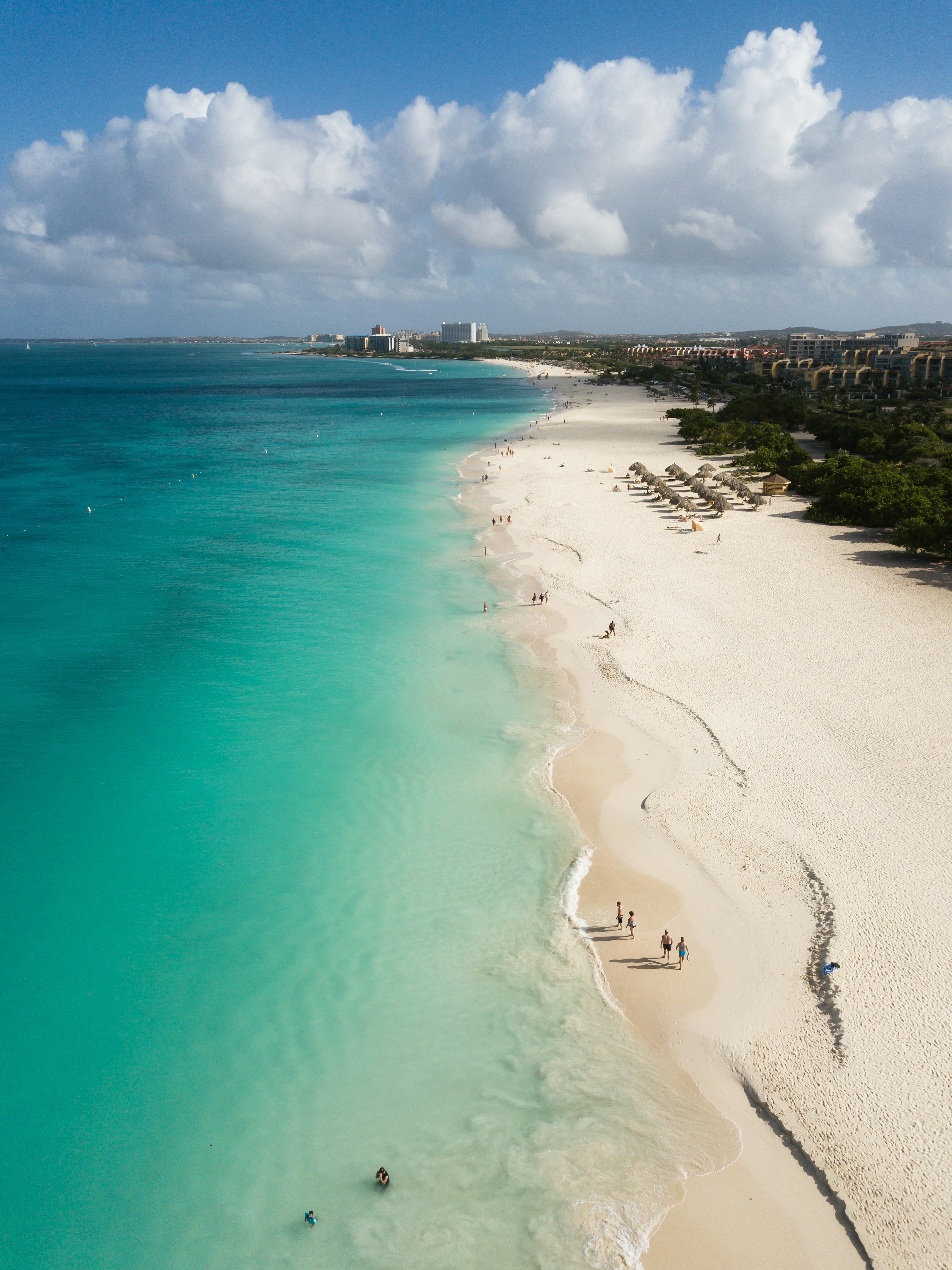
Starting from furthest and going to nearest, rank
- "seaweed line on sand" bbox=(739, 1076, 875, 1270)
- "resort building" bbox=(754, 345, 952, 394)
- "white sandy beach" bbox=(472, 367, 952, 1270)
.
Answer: "resort building" bbox=(754, 345, 952, 394), "white sandy beach" bbox=(472, 367, 952, 1270), "seaweed line on sand" bbox=(739, 1076, 875, 1270)

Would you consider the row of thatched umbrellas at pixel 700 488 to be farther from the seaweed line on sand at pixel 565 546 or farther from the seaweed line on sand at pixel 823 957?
the seaweed line on sand at pixel 823 957

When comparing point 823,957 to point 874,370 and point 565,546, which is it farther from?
point 874,370

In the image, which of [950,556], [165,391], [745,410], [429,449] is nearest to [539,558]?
[950,556]

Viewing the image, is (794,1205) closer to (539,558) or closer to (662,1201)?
(662,1201)

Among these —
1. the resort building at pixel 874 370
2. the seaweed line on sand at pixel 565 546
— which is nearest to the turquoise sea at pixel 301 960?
the seaweed line on sand at pixel 565 546

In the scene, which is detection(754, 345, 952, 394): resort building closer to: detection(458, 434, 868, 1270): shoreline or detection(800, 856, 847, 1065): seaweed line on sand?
detection(458, 434, 868, 1270): shoreline

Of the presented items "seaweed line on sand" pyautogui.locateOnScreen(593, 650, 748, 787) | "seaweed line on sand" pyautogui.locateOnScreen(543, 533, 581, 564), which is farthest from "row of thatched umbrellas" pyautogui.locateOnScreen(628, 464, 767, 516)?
"seaweed line on sand" pyautogui.locateOnScreen(593, 650, 748, 787)
